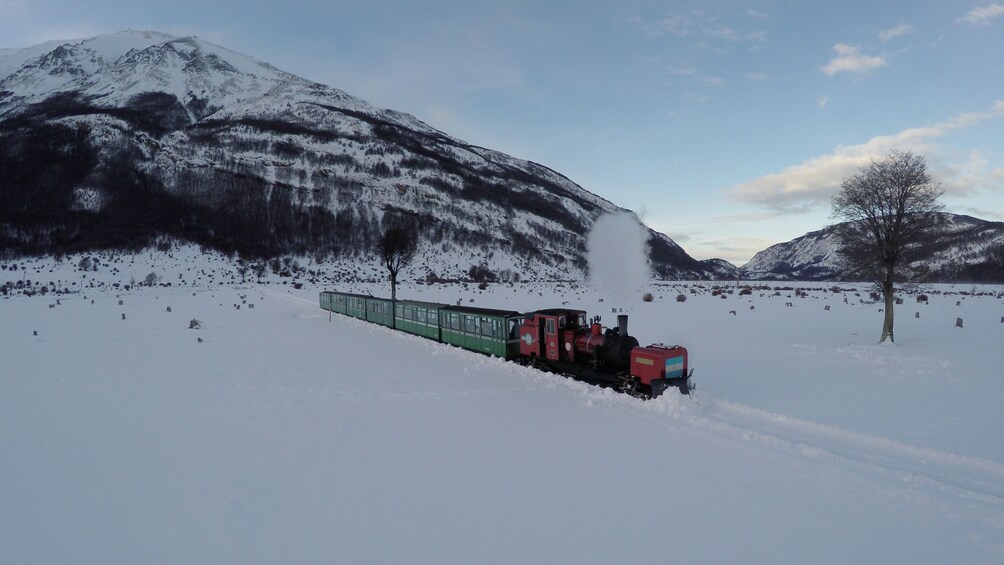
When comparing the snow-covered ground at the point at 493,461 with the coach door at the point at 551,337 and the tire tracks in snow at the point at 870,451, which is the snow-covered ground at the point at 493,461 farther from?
the coach door at the point at 551,337

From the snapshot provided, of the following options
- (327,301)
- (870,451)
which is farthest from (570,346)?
(327,301)

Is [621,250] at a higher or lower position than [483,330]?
higher

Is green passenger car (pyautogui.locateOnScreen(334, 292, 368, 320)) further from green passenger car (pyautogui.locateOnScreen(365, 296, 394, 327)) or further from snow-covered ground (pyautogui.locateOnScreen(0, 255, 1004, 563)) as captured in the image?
snow-covered ground (pyautogui.locateOnScreen(0, 255, 1004, 563))

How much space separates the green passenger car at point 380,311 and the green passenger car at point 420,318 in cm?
109

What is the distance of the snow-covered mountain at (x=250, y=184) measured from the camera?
3991 inches

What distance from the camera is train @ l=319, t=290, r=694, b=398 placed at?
13.1 metres

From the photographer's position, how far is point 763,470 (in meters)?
8.73

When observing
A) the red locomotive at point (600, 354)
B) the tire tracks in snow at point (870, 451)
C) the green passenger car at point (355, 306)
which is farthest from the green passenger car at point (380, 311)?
the tire tracks in snow at point (870, 451)

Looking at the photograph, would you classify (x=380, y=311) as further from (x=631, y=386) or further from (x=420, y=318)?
(x=631, y=386)

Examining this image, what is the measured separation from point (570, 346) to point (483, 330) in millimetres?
5726

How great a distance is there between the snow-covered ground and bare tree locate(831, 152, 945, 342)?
4.26m

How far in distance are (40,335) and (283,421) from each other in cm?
2358

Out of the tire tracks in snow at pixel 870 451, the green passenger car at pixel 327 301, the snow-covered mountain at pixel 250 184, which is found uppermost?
Answer: the snow-covered mountain at pixel 250 184

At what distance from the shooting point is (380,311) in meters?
33.5
